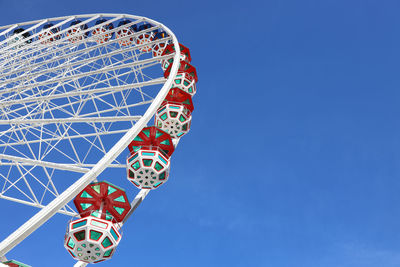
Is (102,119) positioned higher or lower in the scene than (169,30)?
lower

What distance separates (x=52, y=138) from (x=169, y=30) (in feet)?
28.6

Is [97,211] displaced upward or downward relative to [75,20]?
downward

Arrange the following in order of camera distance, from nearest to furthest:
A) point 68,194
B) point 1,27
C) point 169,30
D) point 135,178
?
point 68,194
point 135,178
point 169,30
point 1,27

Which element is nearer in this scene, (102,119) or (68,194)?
(68,194)

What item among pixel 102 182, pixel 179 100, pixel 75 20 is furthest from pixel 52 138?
pixel 75 20

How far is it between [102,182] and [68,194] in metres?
3.10

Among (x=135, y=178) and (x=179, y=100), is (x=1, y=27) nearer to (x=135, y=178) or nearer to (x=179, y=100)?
(x=179, y=100)

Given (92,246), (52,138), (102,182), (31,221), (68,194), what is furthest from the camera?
(52,138)

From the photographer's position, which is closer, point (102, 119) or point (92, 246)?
point (92, 246)

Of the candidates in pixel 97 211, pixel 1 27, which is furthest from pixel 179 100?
pixel 1 27

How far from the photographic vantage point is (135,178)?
11.6 m

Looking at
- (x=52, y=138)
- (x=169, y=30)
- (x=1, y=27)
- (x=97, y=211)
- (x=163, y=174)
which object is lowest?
(x=97, y=211)

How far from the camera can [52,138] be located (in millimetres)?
12992

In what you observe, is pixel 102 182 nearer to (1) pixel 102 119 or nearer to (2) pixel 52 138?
(1) pixel 102 119
